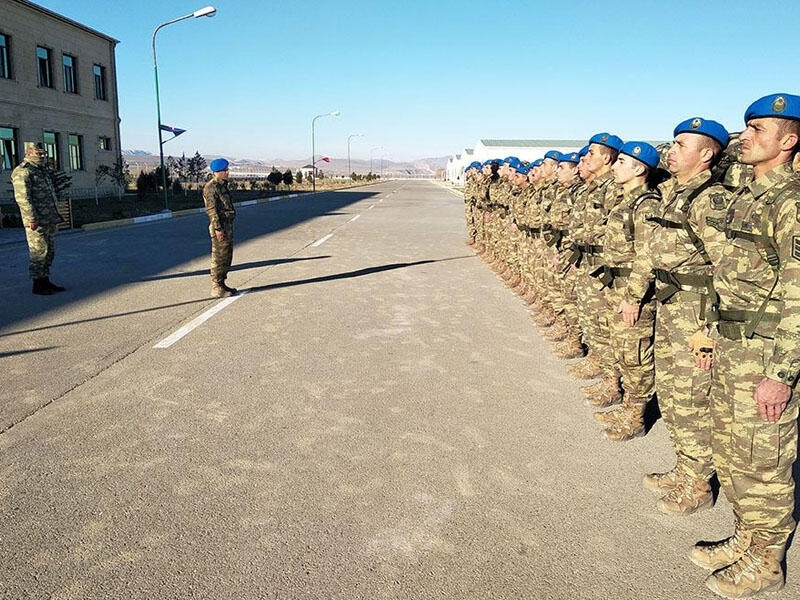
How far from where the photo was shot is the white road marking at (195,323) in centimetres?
618

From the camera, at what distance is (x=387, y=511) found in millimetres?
3160

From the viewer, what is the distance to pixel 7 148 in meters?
27.2

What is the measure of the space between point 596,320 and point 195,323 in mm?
4540

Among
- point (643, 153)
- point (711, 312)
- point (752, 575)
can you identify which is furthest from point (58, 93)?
point (752, 575)

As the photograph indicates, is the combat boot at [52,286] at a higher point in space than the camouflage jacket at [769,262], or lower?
lower

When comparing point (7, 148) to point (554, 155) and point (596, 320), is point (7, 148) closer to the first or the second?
point (554, 155)

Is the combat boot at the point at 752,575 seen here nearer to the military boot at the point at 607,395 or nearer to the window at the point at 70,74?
the military boot at the point at 607,395

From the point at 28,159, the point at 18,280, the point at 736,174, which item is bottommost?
the point at 18,280

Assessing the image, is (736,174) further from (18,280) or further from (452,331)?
(18,280)

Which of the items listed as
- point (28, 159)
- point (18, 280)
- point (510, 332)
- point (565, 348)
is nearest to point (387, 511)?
point (565, 348)

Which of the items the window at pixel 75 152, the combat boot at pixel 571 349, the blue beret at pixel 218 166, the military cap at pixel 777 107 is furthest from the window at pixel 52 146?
the military cap at pixel 777 107

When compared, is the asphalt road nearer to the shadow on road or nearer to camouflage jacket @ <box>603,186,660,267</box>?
camouflage jacket @ <box>603,186,660,267</box>

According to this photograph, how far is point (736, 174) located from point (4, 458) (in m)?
4.78

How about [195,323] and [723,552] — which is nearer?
[723,552]
